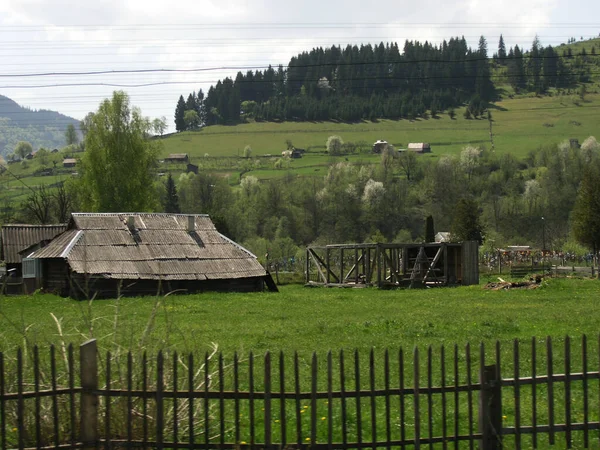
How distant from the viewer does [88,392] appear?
8.02 meters

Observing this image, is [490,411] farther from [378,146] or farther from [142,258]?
[378,146]

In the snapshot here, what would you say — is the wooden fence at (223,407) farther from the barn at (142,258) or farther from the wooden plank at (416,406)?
the barn at (142,258)

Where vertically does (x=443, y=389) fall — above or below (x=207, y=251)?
above

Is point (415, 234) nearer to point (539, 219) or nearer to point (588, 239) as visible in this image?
point (539, 219)

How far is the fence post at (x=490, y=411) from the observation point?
8109 millimetres

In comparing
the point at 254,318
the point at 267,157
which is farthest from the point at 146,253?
the point at 267,157

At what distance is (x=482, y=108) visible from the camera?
633ft

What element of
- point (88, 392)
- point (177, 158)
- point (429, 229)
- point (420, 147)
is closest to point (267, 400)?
point (88, 392)

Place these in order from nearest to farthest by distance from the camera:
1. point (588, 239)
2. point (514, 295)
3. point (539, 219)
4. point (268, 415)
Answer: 1. point (268, 415)
2. point (514, 295)
3. point (588, 239)
4. point (539, 219)

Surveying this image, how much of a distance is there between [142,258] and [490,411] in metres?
30.2

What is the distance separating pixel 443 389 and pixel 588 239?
183 feet

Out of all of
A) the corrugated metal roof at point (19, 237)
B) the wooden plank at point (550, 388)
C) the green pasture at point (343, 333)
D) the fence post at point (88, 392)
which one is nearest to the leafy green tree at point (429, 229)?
the corrugated metal roof at point (19, 237)

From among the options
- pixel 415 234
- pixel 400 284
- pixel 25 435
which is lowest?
pixel 415 234

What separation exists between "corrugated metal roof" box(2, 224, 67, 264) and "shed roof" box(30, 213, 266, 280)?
1075cm
